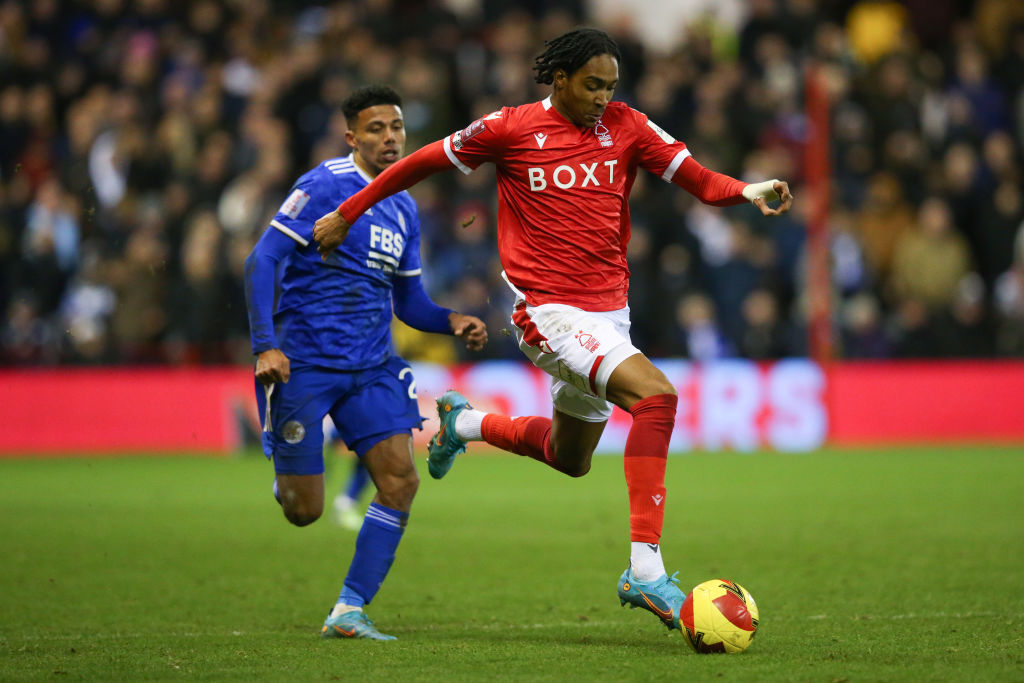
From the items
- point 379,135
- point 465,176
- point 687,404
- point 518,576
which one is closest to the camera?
point 379,135

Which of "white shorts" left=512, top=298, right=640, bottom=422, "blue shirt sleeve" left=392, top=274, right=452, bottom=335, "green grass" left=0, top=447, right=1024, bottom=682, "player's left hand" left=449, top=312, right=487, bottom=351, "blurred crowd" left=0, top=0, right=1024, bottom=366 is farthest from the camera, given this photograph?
"blurred crowd" left=0, top=0, right=1024, bottom=366

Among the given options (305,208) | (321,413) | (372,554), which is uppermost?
(305,208)

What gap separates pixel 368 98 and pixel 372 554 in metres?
2.28

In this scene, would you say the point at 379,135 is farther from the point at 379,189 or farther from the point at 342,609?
the point at 342,609

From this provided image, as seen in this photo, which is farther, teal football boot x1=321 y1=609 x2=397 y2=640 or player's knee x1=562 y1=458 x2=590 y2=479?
player's knee x1=562 y1=458 x2=590 y2=479

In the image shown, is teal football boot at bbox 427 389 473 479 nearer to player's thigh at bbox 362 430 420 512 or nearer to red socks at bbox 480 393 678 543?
player's thigh at bbox 362 430 420 512

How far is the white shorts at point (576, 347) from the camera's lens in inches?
230

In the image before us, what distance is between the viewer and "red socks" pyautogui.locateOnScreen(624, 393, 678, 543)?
5.59m

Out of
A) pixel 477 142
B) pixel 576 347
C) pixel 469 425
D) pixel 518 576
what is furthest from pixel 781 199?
pixel 518 576

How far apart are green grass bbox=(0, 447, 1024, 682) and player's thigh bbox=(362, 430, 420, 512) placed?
617mm

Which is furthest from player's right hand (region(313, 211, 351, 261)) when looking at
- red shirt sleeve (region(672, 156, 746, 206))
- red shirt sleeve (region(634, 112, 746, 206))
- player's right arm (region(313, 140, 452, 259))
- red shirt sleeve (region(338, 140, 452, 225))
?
red shirt sleeve (region(672, 156, 746, 206))

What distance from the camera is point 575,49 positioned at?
597cm

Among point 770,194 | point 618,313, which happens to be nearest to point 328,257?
point 618,313

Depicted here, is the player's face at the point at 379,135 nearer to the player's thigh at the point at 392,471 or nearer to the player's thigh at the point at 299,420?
the player's thigh at the point at 299,420
